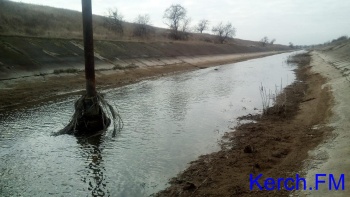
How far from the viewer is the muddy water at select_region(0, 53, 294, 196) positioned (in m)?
7.21

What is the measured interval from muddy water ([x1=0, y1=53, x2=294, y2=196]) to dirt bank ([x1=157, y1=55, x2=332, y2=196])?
609 mm

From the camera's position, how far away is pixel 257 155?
8.30 m

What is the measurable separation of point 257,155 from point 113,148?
15.7 feet

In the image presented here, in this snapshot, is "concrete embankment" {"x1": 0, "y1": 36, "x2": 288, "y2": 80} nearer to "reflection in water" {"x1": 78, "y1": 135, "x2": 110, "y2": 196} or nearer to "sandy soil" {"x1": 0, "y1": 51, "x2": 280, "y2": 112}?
"sandy soil" {"x1": 0, "y1": 51, "x2": 280, "y2": 112}

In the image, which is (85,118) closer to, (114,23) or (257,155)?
(257,155)

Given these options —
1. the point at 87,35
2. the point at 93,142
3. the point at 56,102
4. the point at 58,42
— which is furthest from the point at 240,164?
the point at 58,42

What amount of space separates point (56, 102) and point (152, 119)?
6.73 meters

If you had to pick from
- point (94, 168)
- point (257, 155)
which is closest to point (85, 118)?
point (94, 168)

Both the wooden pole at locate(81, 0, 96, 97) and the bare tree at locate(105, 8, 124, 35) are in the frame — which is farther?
the bare tree at locate(105, 8, 124, 35)

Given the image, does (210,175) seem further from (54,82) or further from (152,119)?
(54,82)

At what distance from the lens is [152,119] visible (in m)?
13.5

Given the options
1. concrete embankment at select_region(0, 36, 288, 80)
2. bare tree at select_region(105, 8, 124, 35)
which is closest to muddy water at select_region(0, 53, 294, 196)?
concrete embankment at select_region(0, 36, 288, 80)

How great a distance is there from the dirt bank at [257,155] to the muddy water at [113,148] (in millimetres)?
609

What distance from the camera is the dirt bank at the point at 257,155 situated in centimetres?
661
